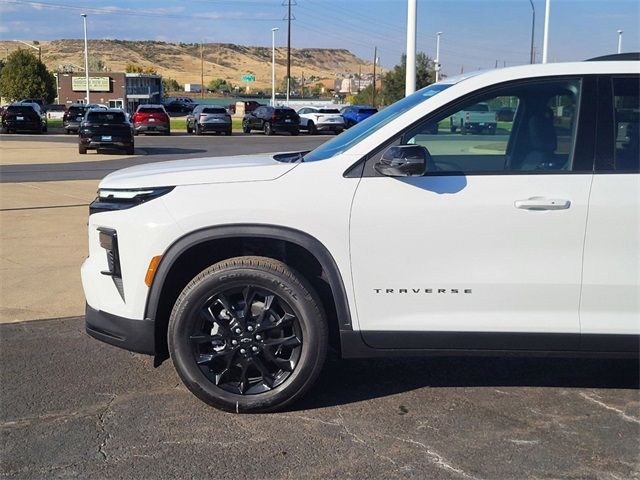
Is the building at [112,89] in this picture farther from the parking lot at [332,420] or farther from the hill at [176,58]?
the parking lot at [332,420]

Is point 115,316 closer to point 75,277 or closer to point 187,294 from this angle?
point 187,294

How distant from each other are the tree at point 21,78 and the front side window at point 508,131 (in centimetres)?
7528

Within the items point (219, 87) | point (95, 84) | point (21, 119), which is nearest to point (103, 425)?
point (21, 119)

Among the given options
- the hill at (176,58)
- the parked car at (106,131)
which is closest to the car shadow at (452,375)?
the parked car at (106,131)

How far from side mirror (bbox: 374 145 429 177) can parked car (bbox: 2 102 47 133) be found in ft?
124

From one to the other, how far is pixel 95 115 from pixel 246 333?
73.4ft

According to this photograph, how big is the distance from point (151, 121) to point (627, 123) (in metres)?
35.9

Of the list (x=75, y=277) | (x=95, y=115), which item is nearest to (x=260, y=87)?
(x=95, y=115)

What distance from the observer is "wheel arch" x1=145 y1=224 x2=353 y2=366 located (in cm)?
Answer: 414

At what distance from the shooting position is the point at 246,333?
427 cm

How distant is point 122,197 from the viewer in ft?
14.5

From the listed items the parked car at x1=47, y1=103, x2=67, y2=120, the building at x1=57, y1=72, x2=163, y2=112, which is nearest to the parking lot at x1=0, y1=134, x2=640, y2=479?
the parked car at x1=47, y1=103, x2=67, y2=120

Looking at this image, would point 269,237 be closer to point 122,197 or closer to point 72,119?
point 122,197

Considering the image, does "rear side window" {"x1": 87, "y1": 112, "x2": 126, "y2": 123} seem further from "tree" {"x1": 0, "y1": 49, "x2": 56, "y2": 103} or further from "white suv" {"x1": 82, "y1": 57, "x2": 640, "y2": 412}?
"tree" {"x1": 0, "y1": 49, "x2": 56, "y2": 103}
